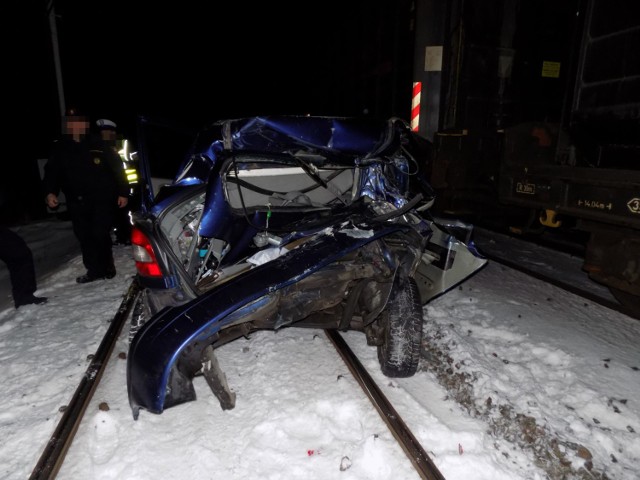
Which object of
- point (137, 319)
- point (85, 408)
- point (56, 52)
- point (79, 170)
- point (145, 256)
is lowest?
point (85, 408)

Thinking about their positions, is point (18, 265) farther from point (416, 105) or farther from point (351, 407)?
point (416, 105)

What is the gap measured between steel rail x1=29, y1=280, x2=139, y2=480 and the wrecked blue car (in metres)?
0.39

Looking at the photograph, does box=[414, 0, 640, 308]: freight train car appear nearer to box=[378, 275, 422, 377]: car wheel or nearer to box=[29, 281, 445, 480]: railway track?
box=[378, 275, 422, 377]: car wheel

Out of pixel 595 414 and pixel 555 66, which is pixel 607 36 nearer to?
pixel 555 66

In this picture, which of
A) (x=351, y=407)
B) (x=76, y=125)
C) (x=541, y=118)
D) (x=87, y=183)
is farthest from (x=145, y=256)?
(x=541, y=118)

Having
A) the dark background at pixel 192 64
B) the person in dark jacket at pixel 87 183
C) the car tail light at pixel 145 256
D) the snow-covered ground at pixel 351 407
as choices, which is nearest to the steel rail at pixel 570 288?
the snow-covered ground at pixel 351 407

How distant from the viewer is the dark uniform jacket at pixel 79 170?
4.59m

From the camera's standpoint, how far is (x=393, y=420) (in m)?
2.52

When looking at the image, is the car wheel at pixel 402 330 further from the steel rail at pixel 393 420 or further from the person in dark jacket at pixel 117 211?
the person in dark jacket at pixel 117 211

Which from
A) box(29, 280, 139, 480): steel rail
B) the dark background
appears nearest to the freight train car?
the dark background

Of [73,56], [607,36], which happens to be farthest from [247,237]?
[73,56]

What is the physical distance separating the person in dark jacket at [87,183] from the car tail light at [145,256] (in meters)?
2.40

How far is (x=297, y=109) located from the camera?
736 inches

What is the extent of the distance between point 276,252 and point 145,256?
926mm
